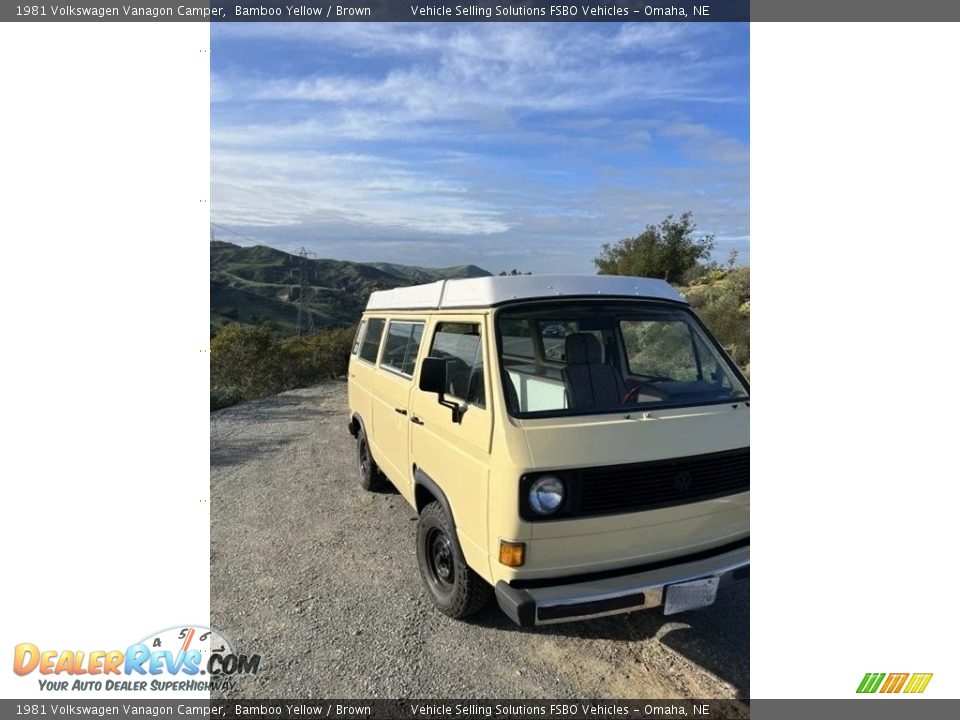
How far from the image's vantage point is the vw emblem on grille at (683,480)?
110 inches

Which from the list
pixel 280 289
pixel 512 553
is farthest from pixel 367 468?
pixel 280 289

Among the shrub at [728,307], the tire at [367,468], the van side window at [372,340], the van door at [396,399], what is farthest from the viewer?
the shrub at [728,307]

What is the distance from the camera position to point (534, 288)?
3311 mm

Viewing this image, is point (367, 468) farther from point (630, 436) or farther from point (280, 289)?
point (280, 289)

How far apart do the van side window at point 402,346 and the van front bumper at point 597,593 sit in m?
2.04

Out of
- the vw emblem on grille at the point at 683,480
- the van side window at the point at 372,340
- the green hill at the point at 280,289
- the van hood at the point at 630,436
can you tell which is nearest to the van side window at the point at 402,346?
the van side window at the point at 372,340

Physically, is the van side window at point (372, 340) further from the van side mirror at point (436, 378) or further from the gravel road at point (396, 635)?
the van side mirror at point (436, 378)

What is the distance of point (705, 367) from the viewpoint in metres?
3.47

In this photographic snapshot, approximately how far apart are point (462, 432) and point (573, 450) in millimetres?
737

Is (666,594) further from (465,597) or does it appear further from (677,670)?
(465,597)

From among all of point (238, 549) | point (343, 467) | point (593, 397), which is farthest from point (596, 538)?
point (343, 467)

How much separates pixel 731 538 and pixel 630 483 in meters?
0.83

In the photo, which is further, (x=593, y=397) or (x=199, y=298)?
(x=593, y=397)
